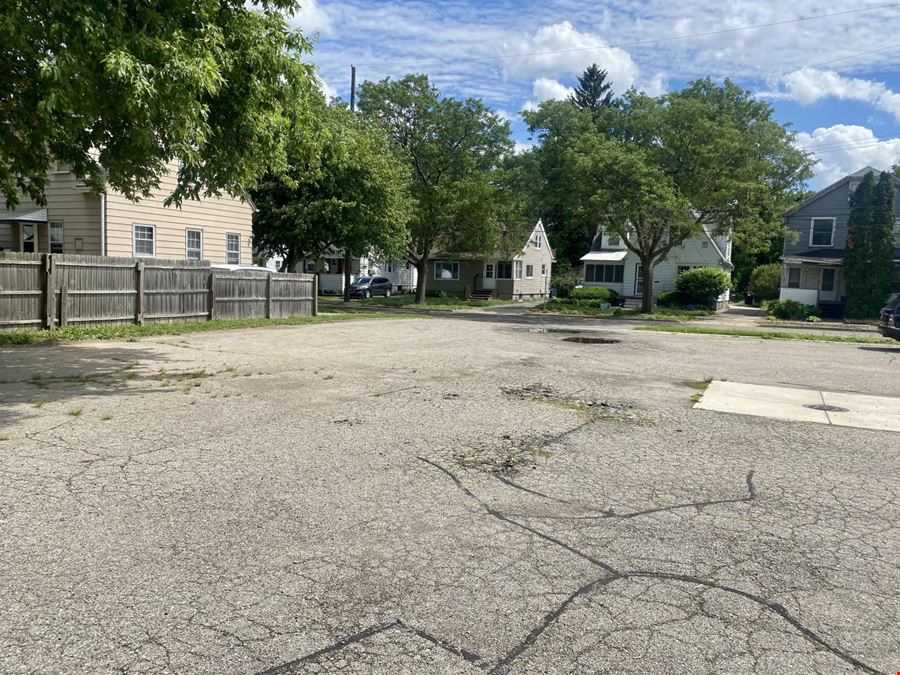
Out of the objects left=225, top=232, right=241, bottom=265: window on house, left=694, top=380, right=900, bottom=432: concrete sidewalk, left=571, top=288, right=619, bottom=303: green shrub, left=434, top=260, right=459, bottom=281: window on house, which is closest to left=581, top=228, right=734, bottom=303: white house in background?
left=571, top=288, right=619, bottom=303: green shrub

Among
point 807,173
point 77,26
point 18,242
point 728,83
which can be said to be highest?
point 728,83

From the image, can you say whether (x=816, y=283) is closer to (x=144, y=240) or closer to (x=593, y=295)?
(x=593, y=295)

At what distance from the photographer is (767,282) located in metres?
48.4

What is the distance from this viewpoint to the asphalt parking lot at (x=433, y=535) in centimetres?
313

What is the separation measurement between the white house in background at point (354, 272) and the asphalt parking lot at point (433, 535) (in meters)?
44.3

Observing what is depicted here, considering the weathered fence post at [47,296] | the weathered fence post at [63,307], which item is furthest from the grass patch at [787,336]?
the weathered fence post at [47,296]

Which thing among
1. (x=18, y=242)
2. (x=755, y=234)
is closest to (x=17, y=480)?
(x=18, y=242)

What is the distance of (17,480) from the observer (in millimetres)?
5211

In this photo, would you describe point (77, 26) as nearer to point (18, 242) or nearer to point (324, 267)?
point (18, 242)

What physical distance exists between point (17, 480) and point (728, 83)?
48.5 m

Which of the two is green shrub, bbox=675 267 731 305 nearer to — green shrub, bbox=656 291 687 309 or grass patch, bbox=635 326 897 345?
green shrub, bbox=656 291 687 309

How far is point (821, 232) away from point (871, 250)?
233 inches

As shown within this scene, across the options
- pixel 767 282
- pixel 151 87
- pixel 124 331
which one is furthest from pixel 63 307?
pixel 767 282

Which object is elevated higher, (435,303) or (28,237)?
(28,237)
